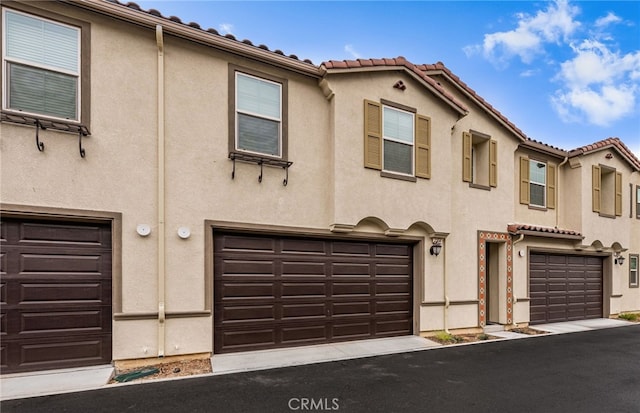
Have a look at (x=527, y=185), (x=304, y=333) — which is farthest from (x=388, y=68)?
(x=304, y=333)

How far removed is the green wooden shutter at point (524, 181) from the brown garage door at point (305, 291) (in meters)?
4.65

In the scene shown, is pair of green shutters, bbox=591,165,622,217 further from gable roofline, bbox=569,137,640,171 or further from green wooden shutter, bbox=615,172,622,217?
gable roofline, bbox=569,137,640,171

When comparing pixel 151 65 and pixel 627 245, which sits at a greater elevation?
pixel 151 65

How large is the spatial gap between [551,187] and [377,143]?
723cm

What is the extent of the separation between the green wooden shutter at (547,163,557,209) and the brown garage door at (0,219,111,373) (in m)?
12.3

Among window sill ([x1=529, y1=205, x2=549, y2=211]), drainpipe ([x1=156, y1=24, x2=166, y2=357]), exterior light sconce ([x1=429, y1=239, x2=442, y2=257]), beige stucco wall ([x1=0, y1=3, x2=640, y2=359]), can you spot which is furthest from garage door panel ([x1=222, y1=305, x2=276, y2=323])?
window sill ([x1=529, y1=205, x2=549, y2=211])

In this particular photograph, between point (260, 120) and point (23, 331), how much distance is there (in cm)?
520

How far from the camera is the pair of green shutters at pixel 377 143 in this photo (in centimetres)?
738

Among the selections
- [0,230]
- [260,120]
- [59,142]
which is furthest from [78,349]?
[260,120]

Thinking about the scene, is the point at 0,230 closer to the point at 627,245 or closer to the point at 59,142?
the point at 59,142

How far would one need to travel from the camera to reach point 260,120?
6.75m

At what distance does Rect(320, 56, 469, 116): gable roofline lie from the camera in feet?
23.0

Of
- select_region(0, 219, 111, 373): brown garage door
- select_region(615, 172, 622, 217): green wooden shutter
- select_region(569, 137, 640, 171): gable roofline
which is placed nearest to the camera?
select_region(0, 219, 111, 373): brown garage door

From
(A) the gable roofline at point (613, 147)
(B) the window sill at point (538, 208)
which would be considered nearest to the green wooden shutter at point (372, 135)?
(B) the window sill at point (538, 208)
